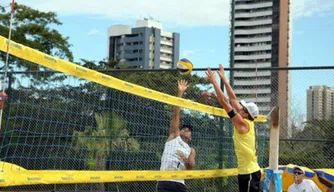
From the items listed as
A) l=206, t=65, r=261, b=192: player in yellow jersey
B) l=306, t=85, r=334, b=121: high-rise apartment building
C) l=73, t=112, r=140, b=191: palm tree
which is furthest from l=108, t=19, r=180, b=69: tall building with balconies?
l=206, t=65, r=261, b=192: player in yellow jersey

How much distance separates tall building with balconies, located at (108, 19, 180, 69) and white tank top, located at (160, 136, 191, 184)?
137243 mm

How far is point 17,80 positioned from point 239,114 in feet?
24.5

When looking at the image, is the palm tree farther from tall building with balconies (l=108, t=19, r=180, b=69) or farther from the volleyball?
tall building with balconies (l=108, t=19, r=180, b=69)

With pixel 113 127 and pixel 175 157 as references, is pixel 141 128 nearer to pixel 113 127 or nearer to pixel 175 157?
pixel 113 127

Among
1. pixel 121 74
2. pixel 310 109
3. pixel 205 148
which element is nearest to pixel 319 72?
pixel 310 109

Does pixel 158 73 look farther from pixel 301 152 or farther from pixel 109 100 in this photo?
pixel 301 152

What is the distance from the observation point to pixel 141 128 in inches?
483

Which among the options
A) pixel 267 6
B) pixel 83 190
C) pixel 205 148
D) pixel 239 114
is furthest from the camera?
pixel 267 6

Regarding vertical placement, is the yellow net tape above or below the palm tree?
above

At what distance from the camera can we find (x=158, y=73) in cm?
1238

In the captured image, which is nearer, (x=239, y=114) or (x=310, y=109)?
(x=239, y=114)

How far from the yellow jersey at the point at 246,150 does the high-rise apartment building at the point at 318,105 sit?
486 cm

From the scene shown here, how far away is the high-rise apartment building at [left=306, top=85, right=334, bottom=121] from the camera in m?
11.3

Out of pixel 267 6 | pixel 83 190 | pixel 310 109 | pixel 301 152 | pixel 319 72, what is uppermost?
pixel 267 6
